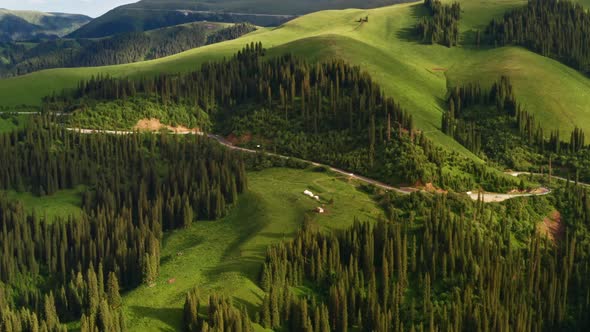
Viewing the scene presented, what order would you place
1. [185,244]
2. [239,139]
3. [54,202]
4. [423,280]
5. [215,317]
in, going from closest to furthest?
[215,317], [423,280], [185,244], [54,202], [239,139]

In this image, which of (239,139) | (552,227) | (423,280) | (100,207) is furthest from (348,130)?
(423,280)

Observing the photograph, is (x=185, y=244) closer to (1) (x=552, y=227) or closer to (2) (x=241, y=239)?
(2) (x=241, y=239)

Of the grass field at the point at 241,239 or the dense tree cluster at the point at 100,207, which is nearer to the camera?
the grass field at the point at 241,239

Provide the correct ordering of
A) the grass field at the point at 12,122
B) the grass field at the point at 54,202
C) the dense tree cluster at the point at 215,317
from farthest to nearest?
the grass field at the point at 12,122 → the grass field at the point at 54,202 → the dense tree cluster at the point at 215,317

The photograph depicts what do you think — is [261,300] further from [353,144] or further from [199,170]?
[353,144]

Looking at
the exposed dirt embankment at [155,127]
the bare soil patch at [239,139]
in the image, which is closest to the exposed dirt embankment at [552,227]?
the bare soil patch at [239,139]

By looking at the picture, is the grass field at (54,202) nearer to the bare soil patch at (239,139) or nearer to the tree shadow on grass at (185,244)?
the tree shadow on grass at (185,244)

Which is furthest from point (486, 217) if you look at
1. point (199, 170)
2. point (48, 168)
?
point (48, 168)
